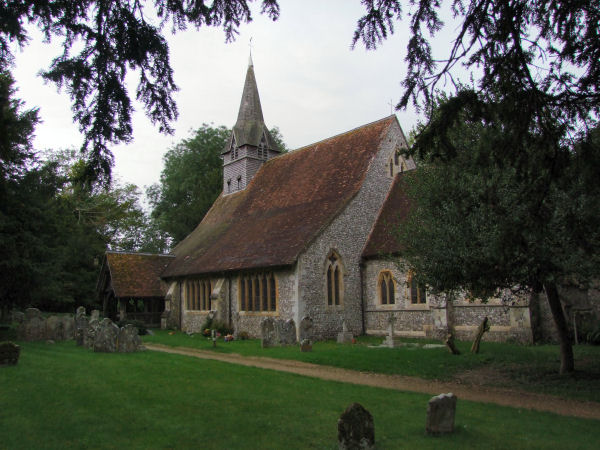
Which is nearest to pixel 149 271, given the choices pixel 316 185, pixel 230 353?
pixel 316 185

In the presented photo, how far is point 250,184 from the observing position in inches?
1174

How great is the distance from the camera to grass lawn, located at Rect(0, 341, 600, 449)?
638cm

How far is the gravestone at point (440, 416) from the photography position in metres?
6.62

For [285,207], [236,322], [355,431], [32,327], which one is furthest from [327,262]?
[355,431]

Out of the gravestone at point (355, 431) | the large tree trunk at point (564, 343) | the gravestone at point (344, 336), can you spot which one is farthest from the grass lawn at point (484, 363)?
the gravestone at point (355, 431)

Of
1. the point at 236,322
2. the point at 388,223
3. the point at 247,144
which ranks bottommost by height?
the point at 236,322

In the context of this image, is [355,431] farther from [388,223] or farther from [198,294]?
[198,294]

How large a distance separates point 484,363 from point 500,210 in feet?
15.1

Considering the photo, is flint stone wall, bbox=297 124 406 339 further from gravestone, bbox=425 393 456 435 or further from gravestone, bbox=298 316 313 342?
gravestone, bbox=425 393 456 435

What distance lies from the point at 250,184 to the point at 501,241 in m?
24.4

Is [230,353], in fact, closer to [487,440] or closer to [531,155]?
[487,440]

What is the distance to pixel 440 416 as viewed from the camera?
664 centimetres

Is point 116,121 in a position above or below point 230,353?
above

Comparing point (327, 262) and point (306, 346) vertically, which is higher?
point (327, 262)
